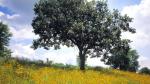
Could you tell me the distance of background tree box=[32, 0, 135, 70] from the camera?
4147 centimetres

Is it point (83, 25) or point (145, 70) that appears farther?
point (145, 70)

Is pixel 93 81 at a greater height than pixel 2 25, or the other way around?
pixel 2 25

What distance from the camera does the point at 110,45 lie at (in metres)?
41.8

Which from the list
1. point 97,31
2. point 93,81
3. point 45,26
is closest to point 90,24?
point 97,31

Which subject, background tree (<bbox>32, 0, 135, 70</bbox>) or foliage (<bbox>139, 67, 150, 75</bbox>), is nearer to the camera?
background tree (<bbox>32, 0, 135, 70</bbox>)

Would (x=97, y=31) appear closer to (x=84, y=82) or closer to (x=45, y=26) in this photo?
(x=45, y=26)

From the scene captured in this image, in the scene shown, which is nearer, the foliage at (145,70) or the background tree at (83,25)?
the background tree at (83,25)

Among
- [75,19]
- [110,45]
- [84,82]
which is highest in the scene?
[75,19]

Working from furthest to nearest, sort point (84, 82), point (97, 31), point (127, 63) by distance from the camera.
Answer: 1. point (127, 63)
2. point (97, 31)
3. point (84, 82)

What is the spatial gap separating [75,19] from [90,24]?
186 centimetres

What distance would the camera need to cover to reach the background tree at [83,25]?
41.5m

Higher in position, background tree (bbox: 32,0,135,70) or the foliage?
background tree (bbox: 32,0,135,70)

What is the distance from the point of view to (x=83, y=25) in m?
41.3

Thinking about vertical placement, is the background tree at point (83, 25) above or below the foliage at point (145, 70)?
above
